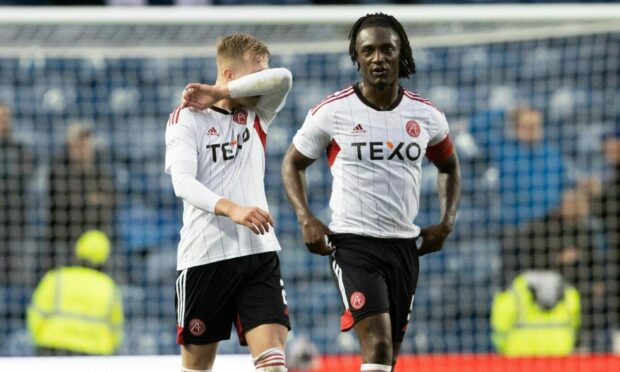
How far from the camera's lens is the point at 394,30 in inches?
225

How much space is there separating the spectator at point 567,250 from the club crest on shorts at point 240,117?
3.90 meters

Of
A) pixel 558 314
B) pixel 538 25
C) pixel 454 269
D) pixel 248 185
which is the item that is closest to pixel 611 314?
pixel 558 314

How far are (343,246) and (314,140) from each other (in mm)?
490

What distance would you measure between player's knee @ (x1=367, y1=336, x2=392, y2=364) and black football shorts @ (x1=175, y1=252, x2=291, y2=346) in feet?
1.21

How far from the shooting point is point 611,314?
9266 mm

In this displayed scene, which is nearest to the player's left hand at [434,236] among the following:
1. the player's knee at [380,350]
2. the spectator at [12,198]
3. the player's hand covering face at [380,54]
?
the player's knee at [380,350]

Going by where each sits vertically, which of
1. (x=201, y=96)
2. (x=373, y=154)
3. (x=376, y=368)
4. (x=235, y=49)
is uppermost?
(x=235, y=49)

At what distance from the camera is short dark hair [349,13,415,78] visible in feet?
18.8

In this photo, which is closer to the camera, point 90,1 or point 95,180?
point 95,180

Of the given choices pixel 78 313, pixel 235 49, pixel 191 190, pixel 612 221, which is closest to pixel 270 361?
pixel 191 190

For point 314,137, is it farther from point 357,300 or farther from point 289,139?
point 289,139

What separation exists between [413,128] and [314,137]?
1.45 feet

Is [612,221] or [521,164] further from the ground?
[521,164]

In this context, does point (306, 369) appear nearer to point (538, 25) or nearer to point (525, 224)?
point (525, 224)
